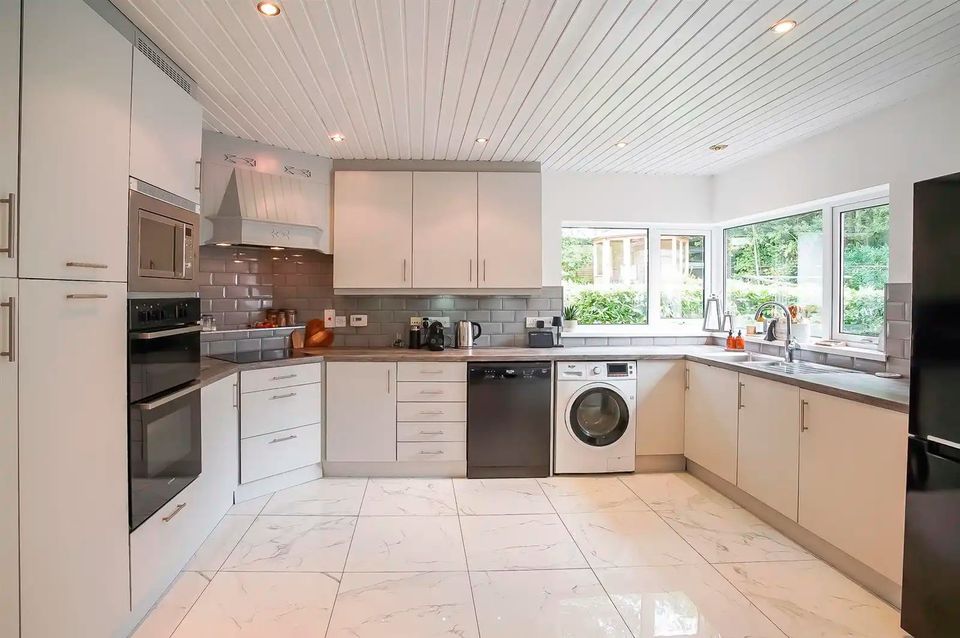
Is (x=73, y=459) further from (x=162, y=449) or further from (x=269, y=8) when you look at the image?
(x=269, y=8)

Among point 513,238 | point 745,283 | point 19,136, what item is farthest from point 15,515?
point 745,283

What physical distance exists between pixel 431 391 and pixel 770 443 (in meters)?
2.09

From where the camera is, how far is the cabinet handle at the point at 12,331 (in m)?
1.28

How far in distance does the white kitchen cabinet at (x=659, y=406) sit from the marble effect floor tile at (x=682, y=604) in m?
1.31

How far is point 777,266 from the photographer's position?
376cm

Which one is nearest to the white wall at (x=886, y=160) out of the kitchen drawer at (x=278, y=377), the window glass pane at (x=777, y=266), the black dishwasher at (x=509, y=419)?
the window glass pane at (x=777, y=266)

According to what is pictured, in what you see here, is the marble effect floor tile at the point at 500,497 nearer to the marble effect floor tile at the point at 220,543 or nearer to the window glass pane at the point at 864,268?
the marble effect floor tile at the point at 220,543

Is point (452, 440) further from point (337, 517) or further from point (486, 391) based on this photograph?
point (337, 517)

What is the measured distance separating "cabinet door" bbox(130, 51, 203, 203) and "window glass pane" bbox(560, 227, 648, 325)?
2.88 m

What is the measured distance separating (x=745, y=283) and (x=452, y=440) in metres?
2.70

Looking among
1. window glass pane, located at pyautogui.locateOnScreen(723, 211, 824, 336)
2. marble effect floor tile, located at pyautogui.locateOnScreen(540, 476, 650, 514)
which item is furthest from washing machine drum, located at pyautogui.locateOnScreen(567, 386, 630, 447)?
window glass pane, located at pyautogui.locateOnScreen(723, 211, 824, 336)

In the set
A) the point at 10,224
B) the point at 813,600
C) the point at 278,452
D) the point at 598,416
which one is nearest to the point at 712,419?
the point at 598,416

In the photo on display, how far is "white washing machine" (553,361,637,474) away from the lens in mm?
3502

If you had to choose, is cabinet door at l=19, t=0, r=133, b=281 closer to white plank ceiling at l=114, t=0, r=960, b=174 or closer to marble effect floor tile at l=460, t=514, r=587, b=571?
white plank ceiling at l=114, t=0, r=960, b=174
